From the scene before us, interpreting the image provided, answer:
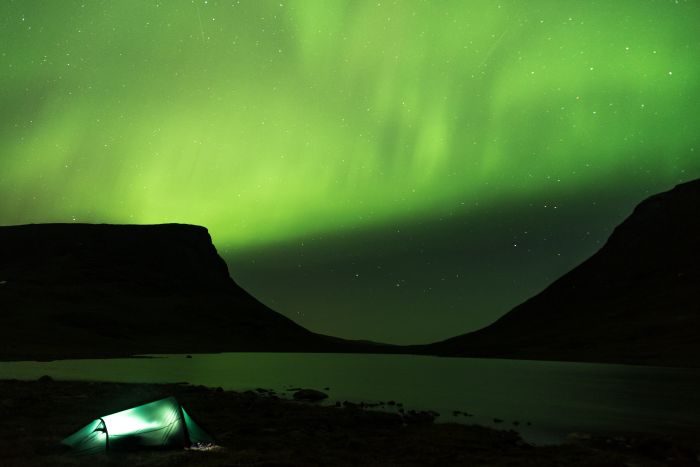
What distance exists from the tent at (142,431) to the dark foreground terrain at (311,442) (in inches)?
23.3

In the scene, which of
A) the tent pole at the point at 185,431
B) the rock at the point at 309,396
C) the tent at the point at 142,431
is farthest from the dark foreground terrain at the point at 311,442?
the rock at the point at 309,396

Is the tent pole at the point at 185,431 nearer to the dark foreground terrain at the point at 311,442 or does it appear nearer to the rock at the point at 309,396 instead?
the dark foreground terrain at the point at 311,442

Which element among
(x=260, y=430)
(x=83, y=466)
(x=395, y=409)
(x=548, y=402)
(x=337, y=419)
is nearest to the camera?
(x=83, y=466)

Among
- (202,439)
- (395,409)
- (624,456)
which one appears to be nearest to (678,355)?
(395,409)

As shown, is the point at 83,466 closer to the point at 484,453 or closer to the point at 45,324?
the point at 484,453

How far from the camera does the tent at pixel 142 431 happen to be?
70.4ft

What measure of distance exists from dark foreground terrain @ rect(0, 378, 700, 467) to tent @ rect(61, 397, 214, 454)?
23.3 inches

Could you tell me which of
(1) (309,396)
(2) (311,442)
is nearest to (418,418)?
(2) (311,442)

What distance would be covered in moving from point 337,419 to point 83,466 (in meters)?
18.5

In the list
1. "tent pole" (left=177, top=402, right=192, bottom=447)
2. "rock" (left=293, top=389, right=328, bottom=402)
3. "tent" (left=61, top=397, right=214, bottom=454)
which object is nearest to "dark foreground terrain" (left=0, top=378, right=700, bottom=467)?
"tent" (left=61, top=397, right=214, bottom=454)

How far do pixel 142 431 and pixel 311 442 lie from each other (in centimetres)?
774

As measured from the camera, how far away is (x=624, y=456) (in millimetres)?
25781

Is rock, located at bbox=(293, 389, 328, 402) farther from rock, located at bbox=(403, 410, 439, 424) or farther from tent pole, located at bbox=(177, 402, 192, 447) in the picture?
tent pole, located at bbox=(177, 402, 192, 447)

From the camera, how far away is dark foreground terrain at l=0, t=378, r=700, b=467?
20922 mm
